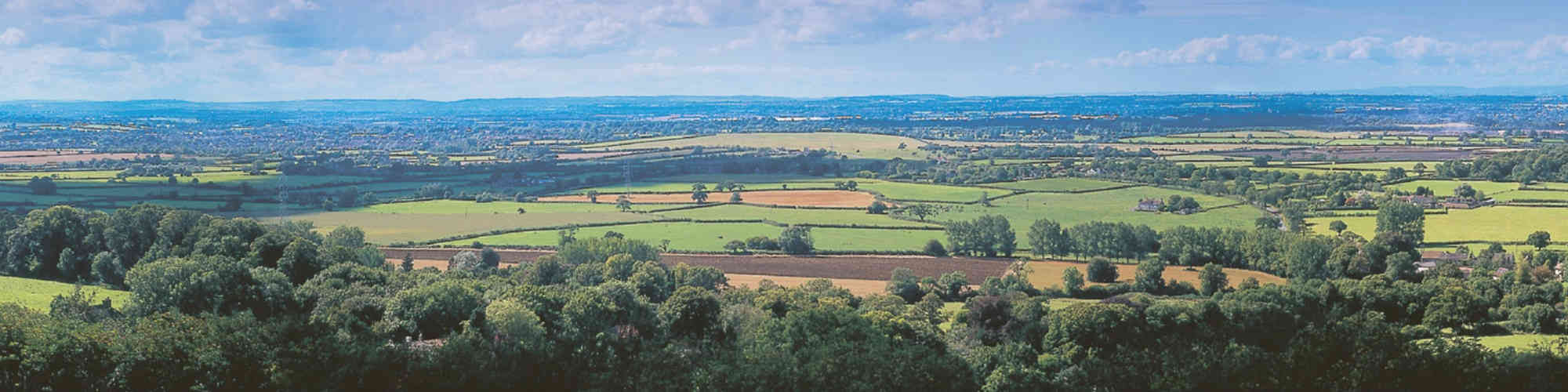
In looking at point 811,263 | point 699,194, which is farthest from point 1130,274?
point 699,194

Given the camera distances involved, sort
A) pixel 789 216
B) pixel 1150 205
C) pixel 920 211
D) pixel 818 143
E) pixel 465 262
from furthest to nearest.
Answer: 1. pixel 818 143
2. pixel 1150 205
3. pixel 789 216
4. pixel 920 211
5. pixel 465 262

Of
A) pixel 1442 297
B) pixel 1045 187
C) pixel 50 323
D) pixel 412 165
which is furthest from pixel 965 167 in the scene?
pixel 50 323

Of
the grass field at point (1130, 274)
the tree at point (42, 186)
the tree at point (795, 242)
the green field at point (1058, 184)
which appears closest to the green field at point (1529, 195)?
the green field at point (1058, 184)

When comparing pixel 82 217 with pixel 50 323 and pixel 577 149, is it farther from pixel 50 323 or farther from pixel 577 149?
pixel 577 149

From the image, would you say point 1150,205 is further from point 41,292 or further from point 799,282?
point 41,292

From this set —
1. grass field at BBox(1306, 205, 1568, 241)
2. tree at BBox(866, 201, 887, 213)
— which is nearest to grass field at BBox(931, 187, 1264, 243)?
tree at BBox(866, 201, 887, 213)

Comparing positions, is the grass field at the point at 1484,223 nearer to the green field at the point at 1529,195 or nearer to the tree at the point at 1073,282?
the green field at the point at 1529,195
